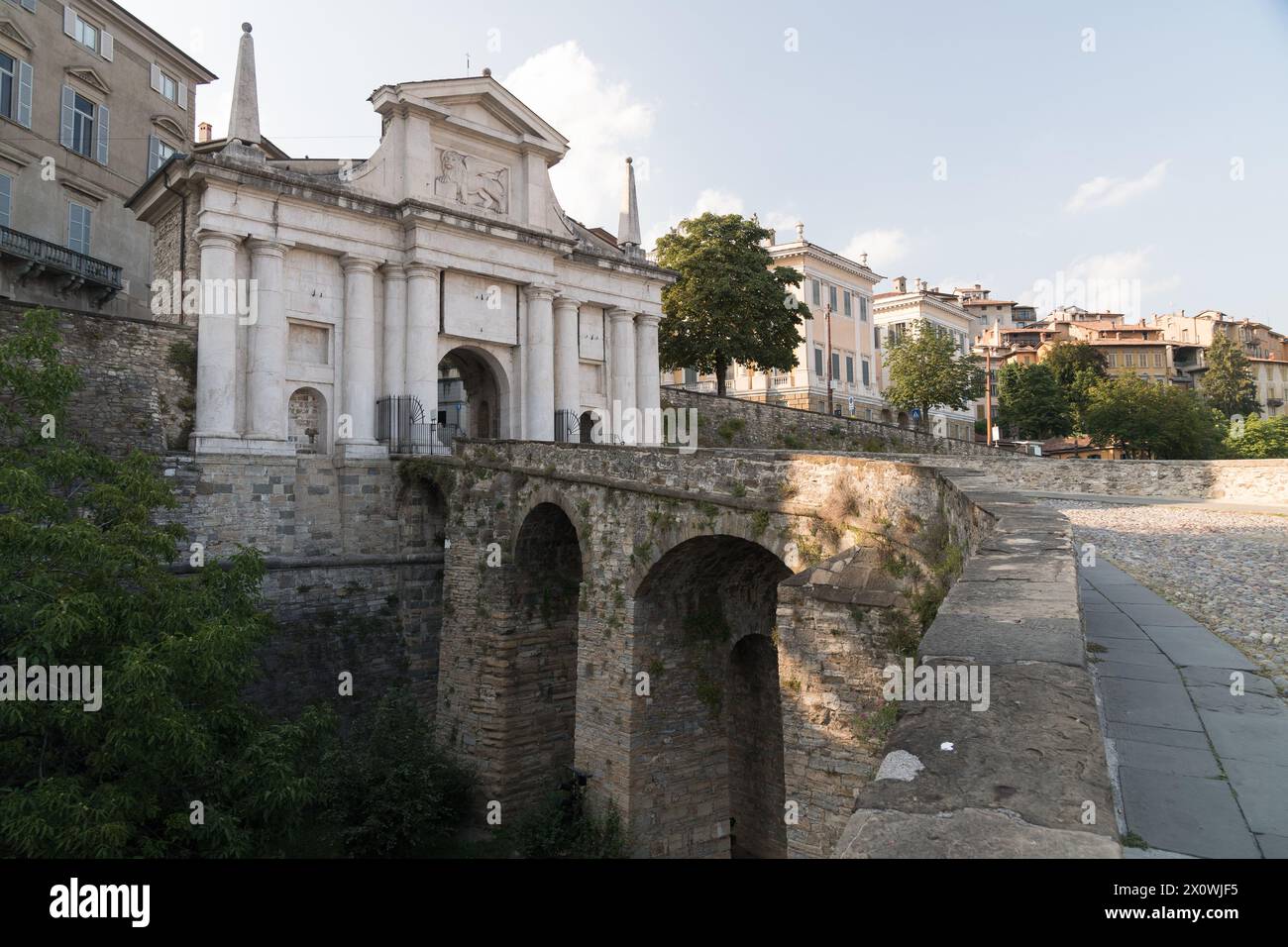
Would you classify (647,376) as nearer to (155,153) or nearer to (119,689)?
(119,689)

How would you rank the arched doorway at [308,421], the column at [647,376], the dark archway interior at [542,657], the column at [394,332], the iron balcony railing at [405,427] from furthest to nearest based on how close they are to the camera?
the column at [647,376]
the column at [394,332]
the iron balcony railing at [405,427]
the arched doorway at [308,421]
the dark archway interior at [542,657]

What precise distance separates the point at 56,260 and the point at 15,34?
23.2 feet

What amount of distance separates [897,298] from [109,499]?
54250 millimetres

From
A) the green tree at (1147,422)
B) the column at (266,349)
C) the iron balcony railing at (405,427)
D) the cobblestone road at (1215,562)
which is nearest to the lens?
the cobblestone road at (1215,562)

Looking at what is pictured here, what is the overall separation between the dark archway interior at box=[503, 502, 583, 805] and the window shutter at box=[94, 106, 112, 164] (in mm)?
22783

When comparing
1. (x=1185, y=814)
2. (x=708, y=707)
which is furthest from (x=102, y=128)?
(x=1185, y=814)

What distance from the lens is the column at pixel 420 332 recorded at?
21750mm

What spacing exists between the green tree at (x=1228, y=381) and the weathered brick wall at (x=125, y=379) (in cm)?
6745

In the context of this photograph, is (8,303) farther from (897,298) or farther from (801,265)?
(897,298)

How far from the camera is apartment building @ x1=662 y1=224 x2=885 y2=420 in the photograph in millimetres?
45812

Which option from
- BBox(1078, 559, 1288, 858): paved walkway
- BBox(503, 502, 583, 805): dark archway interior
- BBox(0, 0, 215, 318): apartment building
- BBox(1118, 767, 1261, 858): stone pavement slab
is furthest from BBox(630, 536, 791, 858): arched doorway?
BBox(0, 0, 215, 318): apartment building

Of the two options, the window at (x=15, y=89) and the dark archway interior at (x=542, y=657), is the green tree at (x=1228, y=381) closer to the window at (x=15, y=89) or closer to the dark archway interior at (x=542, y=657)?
the dark archway interior at (x=542, y=657)

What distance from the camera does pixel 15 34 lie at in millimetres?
24391

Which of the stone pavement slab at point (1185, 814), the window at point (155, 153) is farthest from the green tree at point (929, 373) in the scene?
the stone pavement slab at point (1185, 814)
